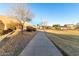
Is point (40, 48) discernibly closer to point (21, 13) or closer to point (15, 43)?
point (15, 43)

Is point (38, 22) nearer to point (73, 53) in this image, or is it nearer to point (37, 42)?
point (37, 42)

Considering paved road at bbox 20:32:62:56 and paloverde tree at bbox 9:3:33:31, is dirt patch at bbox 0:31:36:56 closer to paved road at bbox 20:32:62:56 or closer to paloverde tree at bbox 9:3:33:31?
paved road at bbox 20:32:62:56

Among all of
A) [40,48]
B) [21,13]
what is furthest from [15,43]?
[21,13]

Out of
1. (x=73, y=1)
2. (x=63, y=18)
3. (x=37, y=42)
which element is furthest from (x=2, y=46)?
(x=73, y=1)

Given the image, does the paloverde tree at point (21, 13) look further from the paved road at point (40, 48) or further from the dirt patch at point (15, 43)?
the paved road at point (40, 48)

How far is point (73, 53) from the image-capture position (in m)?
3.61

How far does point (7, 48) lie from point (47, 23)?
859 mm

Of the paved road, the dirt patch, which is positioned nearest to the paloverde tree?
the dirt patch

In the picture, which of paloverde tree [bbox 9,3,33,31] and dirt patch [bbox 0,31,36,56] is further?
paloverde tree [bbox 9,3,33,31]

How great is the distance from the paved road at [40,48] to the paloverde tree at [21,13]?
1.23 ft

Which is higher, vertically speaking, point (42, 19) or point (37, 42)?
point (42, 19)

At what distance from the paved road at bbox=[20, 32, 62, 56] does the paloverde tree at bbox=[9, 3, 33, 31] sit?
1.23 feet

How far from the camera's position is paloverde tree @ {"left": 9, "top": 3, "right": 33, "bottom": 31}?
3727mm

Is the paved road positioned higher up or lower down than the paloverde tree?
lower down
